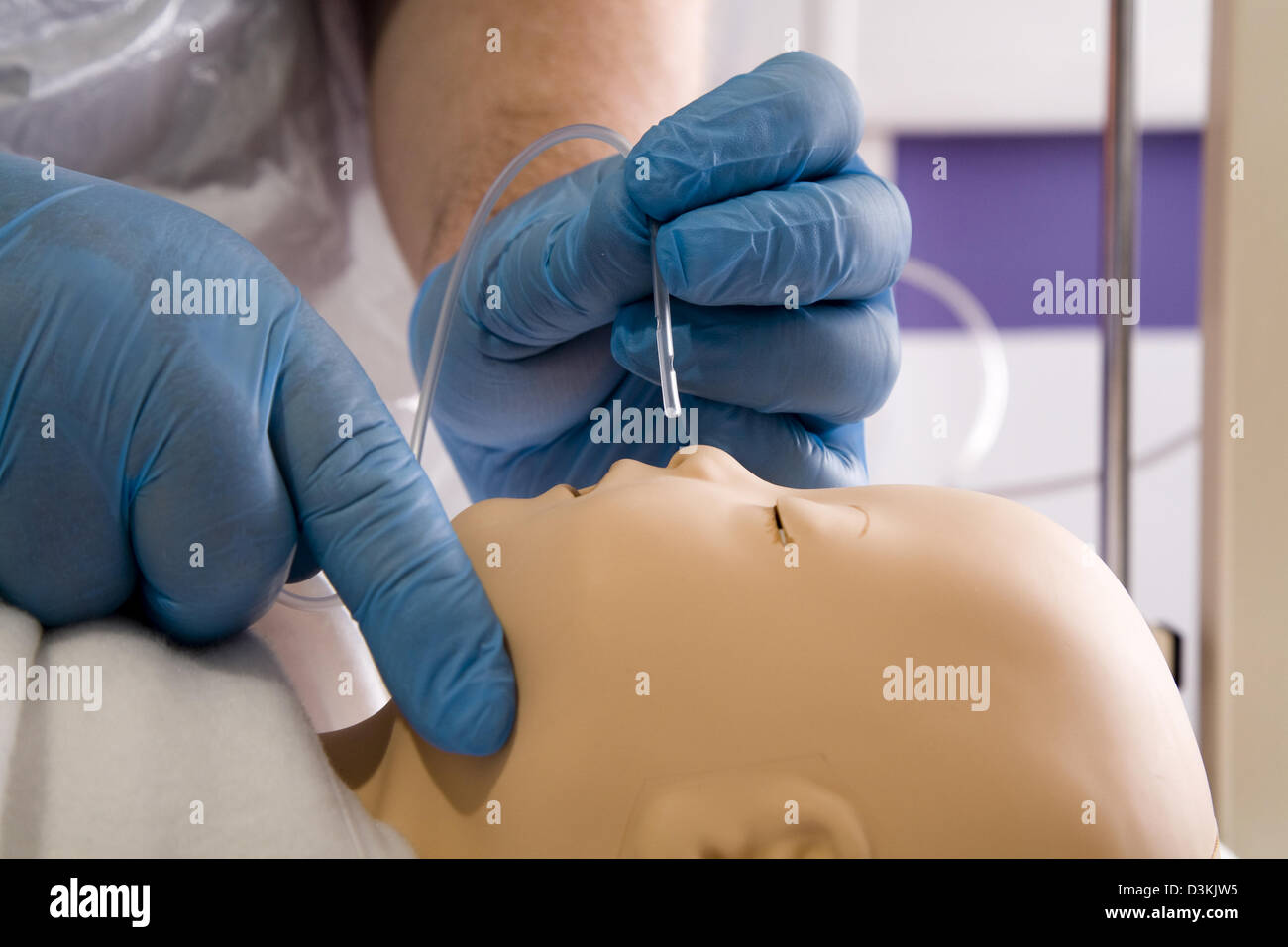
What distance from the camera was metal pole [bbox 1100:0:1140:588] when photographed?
113cm

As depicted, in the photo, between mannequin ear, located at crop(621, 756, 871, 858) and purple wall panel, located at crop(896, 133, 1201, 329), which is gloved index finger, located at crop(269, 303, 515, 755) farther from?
purple wall panel, located at crop(896, 133, 1201, 329)

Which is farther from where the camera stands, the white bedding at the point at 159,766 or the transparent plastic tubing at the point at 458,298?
the transparent plastic tubing at the point at 458,298

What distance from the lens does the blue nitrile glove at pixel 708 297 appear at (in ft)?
2.43

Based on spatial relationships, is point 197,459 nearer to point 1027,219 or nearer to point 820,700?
point 820,700

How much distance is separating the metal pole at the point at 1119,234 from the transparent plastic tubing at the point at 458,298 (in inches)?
23.9

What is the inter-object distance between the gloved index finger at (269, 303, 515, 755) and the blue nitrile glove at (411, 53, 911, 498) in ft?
0.82

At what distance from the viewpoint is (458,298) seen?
95 cm

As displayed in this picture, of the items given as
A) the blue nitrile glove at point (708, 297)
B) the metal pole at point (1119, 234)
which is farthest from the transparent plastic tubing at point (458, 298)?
the metal pole at point (1119, 234)

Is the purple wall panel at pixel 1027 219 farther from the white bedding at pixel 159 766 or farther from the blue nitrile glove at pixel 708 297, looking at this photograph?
the white bedding at pixel 159 766

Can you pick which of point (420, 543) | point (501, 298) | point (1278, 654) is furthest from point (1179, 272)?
point (420, 543)

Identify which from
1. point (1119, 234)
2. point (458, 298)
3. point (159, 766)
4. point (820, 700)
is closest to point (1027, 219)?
point (1119, 234)

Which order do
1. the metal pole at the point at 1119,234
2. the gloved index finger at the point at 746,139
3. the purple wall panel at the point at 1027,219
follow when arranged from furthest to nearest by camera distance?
the purple wall panel at the point at 1027,219 → the metal pole at the point at 1119,234 → the gloved index finger at the point at 746,139

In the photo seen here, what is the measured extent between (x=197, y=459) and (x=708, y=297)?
0.38 meters

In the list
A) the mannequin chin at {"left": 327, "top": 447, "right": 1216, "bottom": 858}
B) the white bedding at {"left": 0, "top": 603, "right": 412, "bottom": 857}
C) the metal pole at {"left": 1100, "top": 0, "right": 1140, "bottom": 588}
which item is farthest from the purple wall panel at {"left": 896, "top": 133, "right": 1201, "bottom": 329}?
the white bedding at {"left": 0, "top": 603, "right": 412, "bottom": 857}
